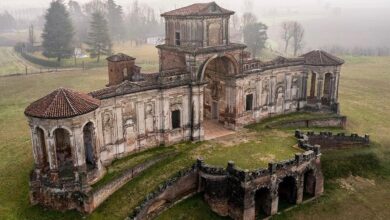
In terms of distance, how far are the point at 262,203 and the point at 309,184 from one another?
501cm

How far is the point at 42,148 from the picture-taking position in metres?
28.9

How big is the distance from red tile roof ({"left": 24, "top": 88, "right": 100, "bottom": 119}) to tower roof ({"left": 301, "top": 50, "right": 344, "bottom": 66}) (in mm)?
26878

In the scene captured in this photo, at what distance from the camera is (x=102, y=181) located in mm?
29516

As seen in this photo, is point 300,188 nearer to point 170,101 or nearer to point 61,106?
point 170,101

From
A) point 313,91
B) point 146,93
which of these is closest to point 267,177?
point 146,93

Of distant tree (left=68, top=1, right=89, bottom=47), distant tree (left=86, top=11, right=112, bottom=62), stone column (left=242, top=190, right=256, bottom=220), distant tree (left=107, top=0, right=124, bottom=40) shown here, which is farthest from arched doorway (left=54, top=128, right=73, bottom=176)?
distant tree (left=107, top=0, right=124, bottom=40)

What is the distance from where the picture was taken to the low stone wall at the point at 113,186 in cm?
2745

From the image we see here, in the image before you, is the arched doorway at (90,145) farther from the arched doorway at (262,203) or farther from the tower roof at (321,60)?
the tower roof at (321,60)

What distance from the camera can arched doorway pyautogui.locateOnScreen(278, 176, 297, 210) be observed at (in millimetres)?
32019

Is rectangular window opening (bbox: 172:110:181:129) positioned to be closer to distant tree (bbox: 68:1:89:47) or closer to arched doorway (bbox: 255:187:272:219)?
arched doorway (bbox: 255:187:272:219)

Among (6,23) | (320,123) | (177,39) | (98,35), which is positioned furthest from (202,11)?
(6,23)

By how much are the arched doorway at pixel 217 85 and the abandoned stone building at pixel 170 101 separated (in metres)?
0.11

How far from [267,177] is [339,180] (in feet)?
30.6

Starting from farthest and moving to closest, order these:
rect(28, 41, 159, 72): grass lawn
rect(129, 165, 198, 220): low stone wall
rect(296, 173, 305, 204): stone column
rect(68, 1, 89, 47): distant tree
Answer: rect(68, 1, 89, 47): distant tree → rect(28, 41, 159, 72): grass lawn → rect(296, 173, 305, 204): stone column → rect(129, 165, 198, 220): low stone wall
